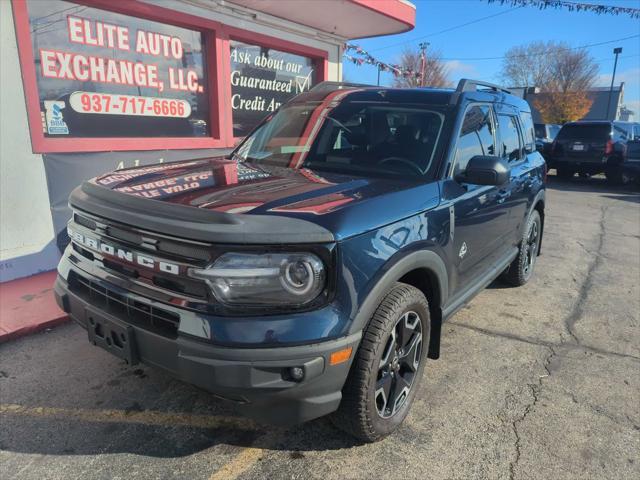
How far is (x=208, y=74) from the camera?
692cm

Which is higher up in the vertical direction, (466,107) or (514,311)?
(466,107)

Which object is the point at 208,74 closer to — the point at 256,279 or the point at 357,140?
the point at 357,140

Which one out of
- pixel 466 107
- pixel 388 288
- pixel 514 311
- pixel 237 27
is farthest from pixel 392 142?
pixel 237 27

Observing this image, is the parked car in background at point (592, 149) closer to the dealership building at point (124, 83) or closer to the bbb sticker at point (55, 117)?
the dealership building at point (124, 83)

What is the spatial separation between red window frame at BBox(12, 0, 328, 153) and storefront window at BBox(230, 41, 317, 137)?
16 cm

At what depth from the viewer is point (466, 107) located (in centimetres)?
331

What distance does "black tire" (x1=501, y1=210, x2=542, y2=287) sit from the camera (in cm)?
493

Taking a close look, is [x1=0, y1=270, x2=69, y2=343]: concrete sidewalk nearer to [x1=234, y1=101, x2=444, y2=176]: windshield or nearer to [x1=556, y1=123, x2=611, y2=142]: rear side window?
[x1=234, y1=101, x2=444, y2=176]: windshield

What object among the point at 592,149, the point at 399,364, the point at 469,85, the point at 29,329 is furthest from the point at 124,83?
the point at 592,149

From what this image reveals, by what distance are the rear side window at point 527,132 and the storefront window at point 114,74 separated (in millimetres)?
4306

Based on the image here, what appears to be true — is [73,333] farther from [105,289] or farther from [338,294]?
[338,294]

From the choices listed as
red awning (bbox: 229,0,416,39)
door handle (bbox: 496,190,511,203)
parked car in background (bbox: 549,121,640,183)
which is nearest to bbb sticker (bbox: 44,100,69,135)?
red awning (bbox: 229,0,416,39)

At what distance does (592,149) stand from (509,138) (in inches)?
468

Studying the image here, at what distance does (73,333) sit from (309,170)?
93.6 inches
